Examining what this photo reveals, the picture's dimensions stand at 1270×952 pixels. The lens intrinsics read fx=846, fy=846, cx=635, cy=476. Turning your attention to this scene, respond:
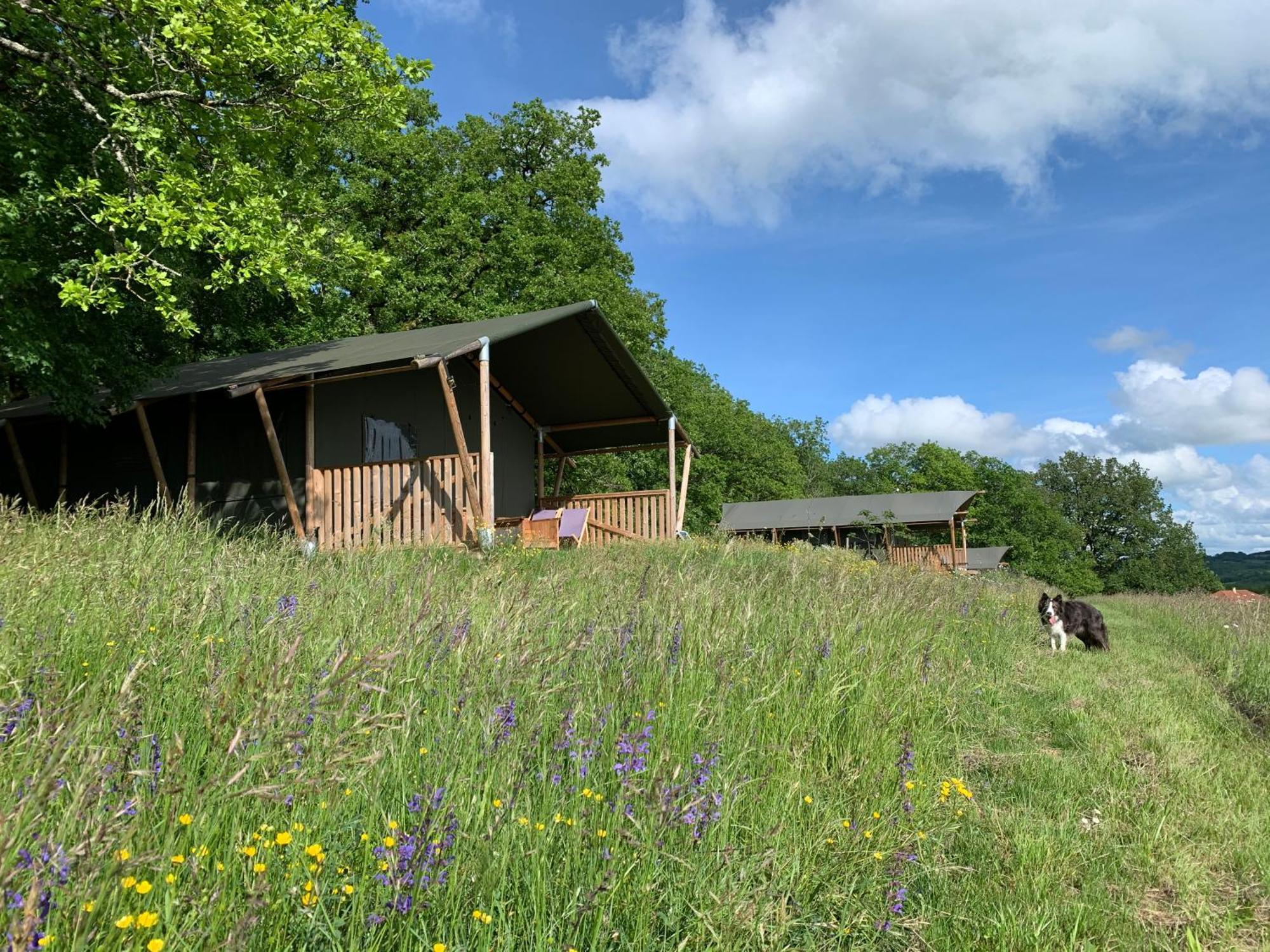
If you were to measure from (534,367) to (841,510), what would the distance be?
28.8 metres

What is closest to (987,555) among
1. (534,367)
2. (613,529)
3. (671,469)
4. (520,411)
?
(671,469)

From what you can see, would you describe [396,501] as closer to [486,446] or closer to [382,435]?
[486,446]

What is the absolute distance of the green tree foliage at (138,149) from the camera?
875 cm

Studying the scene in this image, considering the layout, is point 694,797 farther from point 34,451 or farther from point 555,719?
point 34,451

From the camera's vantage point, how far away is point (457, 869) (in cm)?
208

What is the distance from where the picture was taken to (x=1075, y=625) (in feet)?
32.9

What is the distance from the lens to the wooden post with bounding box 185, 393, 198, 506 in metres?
13.8

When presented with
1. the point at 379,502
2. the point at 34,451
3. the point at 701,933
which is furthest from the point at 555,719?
the point at 34,451

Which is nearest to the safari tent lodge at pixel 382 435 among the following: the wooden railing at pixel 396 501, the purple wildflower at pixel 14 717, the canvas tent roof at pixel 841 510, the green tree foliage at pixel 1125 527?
the wooden railing at pixel 396 501

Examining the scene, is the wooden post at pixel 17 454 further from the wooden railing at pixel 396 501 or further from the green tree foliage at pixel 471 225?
the green tree foliage at pixel 471 225

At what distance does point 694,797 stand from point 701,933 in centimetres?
47

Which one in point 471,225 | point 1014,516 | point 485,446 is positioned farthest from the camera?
point 1014,516

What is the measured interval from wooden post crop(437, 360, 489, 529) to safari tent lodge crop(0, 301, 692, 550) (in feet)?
0.09

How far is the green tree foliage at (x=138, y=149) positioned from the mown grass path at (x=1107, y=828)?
29.1ft
